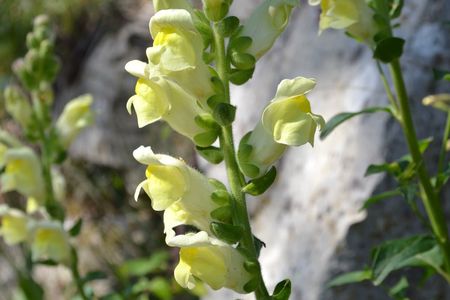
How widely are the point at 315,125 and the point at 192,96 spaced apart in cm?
21

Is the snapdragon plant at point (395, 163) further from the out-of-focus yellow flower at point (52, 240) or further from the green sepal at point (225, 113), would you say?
the out-of-focus yellow flower at point (52, 240)

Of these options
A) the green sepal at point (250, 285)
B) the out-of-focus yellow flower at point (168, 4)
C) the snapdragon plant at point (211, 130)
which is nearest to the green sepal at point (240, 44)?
the snapdragon plant at point (211, 130)

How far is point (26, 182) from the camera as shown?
236 centimetres

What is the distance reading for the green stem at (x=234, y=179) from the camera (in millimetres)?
1205

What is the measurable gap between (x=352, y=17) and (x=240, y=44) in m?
0.43

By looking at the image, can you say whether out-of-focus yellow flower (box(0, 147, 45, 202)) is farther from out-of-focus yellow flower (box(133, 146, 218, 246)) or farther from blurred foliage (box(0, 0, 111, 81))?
blurred foliage (box(0, 0, 111, 81))

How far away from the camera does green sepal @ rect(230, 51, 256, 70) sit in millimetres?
1225

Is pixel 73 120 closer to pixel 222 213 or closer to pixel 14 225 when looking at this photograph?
pixel 14 225

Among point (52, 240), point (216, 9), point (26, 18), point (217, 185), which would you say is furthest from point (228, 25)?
point (26, 18)

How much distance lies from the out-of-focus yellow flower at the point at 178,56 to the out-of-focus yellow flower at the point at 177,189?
0.12 metres

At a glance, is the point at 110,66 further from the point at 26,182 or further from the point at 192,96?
the point at 192,96

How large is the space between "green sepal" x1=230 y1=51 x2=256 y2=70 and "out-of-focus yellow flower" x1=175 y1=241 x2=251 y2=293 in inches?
11.2

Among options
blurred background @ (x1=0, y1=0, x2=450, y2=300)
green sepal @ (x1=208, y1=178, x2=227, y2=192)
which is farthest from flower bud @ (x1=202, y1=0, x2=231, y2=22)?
blurred background @ (x1=0, y1=0, x2=450, y2=300)

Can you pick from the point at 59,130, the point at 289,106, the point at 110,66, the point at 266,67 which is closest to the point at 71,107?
the point at 59,130
